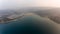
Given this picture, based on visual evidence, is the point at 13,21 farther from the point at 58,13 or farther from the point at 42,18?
the point at 58,13

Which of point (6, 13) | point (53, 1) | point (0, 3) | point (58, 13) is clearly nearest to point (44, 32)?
point (58, 13)

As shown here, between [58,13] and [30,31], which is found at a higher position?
[58,13]

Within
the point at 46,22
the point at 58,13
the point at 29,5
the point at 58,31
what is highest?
the point at 29,5

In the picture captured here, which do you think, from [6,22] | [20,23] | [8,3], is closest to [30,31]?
[20,23]

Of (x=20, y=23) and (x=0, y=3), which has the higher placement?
(x=0, y=3)

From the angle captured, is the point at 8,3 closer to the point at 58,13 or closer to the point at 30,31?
the point at 30,31

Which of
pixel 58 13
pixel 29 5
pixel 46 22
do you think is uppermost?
pixel 29 5
